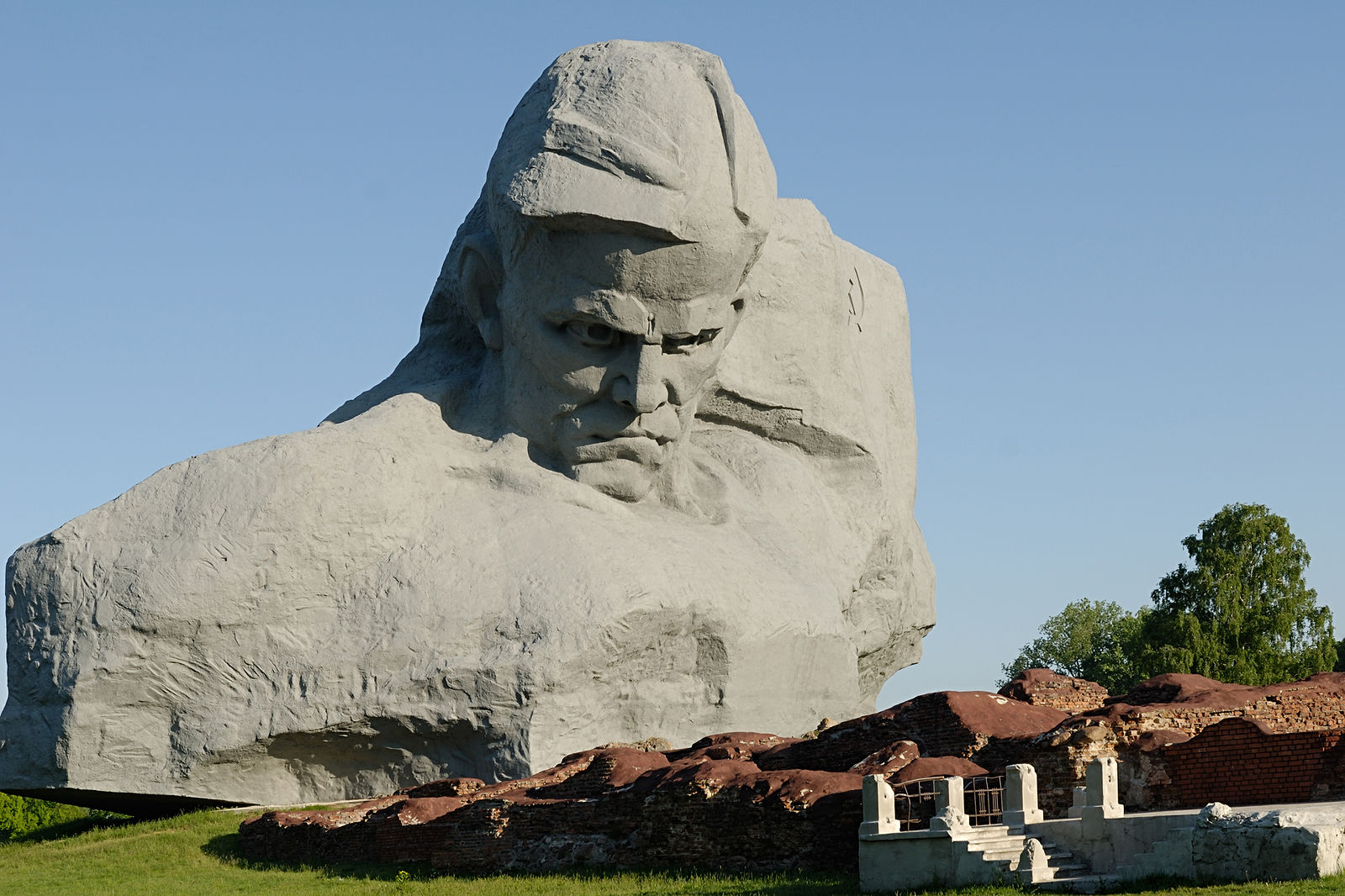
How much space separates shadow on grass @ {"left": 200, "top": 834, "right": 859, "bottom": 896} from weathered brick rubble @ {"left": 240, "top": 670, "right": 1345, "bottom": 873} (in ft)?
0.32

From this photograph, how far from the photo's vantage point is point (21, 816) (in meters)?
34.5

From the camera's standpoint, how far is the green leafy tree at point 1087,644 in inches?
1567

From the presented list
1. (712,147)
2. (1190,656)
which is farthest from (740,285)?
(1190,656)

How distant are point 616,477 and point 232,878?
5863 millimetres

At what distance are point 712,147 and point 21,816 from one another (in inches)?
1005

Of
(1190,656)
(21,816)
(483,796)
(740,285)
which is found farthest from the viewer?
(21,816)

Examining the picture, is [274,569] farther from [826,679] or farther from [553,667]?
[826,679]

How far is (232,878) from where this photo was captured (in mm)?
13133

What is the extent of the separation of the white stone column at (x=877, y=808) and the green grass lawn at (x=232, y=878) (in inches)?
14.9

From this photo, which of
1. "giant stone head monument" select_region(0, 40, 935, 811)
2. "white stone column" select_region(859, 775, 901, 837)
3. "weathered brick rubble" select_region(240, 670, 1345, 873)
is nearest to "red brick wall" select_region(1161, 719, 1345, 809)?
"weathered brick rubble" select_region(240, 670, 1345, 873)

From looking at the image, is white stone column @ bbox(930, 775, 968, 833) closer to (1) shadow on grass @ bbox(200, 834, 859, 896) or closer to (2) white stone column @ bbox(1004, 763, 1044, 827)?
(2) white stone column @ bbox(1004, 763, 1044, 827)

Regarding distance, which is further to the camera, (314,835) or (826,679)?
(826,679)

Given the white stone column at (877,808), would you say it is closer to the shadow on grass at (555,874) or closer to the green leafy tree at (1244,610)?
the shadow on grass at (555,874)

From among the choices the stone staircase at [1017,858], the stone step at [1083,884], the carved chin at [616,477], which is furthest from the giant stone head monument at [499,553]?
the stone step at [1083,884]
